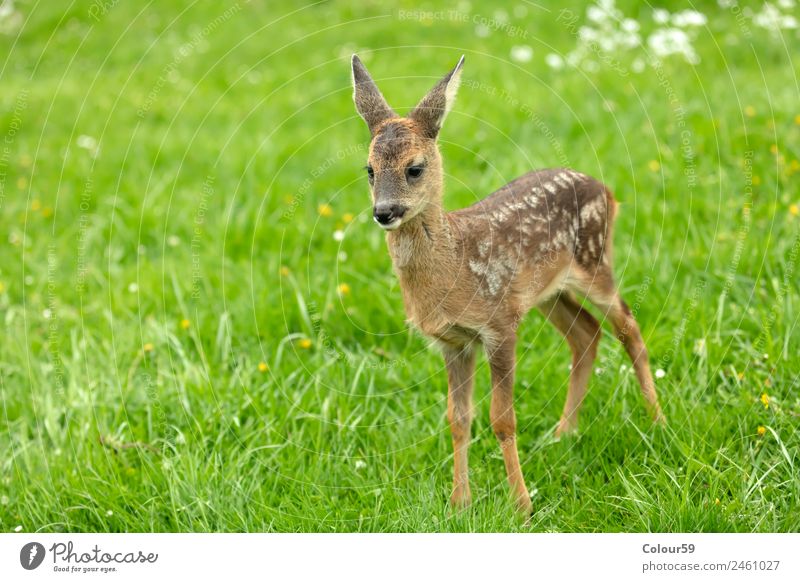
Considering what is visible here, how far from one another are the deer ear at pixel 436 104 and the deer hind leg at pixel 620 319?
4.69 feet

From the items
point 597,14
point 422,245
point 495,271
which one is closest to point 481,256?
point 495,271

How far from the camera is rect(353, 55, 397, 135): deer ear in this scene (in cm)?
455

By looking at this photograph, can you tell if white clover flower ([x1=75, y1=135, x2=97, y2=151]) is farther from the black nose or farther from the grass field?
the black nose

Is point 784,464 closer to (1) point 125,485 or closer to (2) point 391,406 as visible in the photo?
(2) point 391,406

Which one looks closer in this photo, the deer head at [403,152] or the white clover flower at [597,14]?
the deer head at [403,152]

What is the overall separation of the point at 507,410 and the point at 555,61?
5.60 meters

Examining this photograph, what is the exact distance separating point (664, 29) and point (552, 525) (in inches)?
271

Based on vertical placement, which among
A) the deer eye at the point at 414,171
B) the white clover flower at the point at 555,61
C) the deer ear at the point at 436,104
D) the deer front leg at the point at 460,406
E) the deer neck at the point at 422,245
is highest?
the white clover flower at the point at 555,61

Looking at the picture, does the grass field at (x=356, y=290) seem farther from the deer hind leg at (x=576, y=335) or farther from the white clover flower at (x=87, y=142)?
the deer hind leg at (x=576, y=335)

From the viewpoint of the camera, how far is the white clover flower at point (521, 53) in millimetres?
9281

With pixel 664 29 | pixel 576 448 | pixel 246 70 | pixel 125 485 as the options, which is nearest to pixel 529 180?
pixel 576 448

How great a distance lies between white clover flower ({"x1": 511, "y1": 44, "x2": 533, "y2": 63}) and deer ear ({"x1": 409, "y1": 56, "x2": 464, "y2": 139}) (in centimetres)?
505

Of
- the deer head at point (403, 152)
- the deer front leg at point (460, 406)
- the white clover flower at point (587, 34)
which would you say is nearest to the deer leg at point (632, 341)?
the deer front leg at point (460, 406)

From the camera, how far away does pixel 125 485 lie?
507cm
